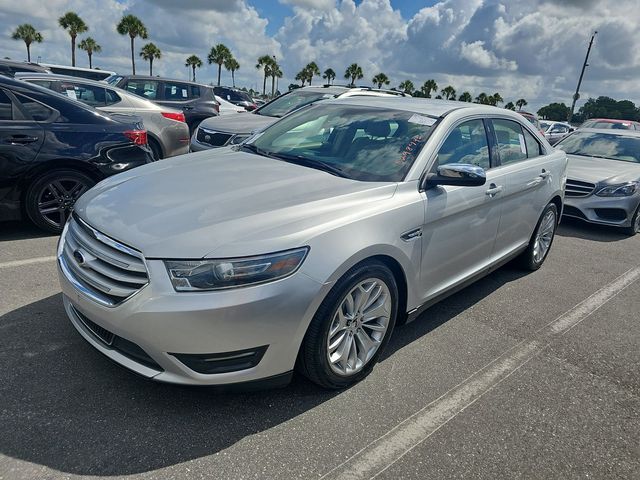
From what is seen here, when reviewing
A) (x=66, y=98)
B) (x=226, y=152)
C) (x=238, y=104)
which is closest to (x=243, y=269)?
(x=226, y=152)

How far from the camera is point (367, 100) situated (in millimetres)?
4191

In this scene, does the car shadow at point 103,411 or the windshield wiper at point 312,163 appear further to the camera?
the windshield wiper at point 312,163

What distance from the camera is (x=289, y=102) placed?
8836 millimetres

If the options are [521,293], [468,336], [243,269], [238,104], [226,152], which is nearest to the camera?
[243,269]

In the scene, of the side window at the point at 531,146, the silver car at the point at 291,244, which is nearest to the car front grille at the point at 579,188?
the side window at the point at 531,146

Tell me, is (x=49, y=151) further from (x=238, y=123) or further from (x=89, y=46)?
(x=89, y=46)

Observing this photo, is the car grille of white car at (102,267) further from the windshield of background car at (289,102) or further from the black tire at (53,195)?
the windshield of background car at (289,102)

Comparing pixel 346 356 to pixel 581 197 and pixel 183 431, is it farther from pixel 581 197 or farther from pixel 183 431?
pixel 581 197

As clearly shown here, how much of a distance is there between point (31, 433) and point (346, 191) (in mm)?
2021

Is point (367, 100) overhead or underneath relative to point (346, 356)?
overhead

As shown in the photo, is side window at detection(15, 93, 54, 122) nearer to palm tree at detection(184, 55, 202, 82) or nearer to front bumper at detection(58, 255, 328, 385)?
front bumper at detection(58, 255, 328, 385)

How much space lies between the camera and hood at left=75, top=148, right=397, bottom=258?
230cm

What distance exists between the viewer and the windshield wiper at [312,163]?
3.21 m

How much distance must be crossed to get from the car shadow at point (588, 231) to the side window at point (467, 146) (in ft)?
12.4
